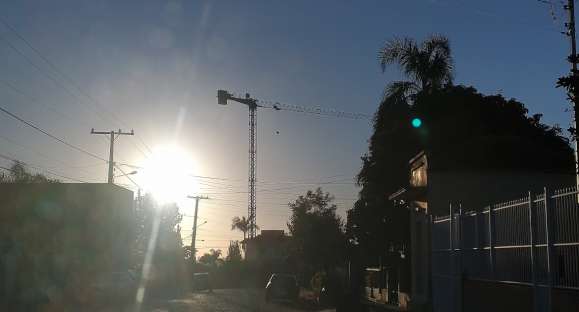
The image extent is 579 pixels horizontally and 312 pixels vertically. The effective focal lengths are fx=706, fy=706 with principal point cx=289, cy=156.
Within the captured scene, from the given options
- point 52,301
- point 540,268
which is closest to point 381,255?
point 52,301

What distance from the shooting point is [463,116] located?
31938 millimetres

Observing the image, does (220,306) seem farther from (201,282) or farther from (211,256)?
(211,256)

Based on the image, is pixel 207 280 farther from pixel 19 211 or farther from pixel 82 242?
pixel 19 211

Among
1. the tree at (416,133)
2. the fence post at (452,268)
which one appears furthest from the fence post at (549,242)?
the tree at (416,133)

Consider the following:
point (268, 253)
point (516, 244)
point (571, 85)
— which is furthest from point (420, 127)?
point (268, 253)

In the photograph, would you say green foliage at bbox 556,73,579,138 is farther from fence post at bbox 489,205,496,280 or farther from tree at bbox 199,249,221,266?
tree at bbox 199,249,221,266

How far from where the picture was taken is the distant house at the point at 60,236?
35344 mm

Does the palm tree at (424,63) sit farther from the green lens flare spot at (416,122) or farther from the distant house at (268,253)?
the distant house at (268,253)

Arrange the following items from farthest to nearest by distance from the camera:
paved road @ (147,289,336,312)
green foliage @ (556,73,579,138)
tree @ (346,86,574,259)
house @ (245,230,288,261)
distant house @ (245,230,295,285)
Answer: house @ (245,230,288,261)
distant house @ (245,230,295,285)
tree @ (346,86,574,259)
paved road @ (147,289,336,312)
green foliage @ (556,73,579,138)

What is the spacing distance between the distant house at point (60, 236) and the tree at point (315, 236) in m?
15.3

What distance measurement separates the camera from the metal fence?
11102mm

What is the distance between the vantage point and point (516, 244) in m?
13.2

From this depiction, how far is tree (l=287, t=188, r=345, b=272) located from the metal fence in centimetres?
3191

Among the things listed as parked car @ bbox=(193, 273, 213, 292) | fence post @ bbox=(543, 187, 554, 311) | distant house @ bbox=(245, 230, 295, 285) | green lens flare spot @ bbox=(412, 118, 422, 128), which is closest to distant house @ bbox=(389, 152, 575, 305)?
green lens flare spot @ bbox=(412, 118, 422, 128)
